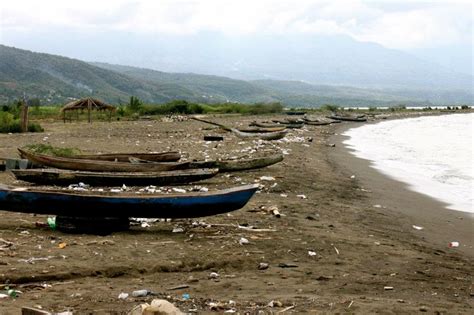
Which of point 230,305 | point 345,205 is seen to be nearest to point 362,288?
point 230,305

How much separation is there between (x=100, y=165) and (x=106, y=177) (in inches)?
62.8

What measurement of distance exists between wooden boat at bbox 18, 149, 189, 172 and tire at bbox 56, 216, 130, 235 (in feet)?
15.9

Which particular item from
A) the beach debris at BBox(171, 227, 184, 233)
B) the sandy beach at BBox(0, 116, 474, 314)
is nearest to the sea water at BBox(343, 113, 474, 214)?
the sandy beach at BBox(0, 116, 474, 314)

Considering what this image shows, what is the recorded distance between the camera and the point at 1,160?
14250 millimetres

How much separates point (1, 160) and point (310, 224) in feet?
27.7

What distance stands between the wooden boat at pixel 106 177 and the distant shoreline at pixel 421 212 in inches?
158

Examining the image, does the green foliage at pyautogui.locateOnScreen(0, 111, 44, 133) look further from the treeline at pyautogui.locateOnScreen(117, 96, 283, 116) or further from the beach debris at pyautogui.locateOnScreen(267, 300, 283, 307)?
the beach debris at pyautogui.locateOnScreen(267, 300, 283, 307)

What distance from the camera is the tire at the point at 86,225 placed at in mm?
8156

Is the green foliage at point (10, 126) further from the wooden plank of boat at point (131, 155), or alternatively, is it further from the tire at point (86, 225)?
the tire at point (86, 225)

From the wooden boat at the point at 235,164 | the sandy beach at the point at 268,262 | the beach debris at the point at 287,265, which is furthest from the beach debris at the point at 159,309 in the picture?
the wooden boat at the point at 235,164

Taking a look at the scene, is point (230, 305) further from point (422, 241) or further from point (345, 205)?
point (345, 205)

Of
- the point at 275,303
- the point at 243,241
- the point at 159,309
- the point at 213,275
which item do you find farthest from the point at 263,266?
the point at 159,309

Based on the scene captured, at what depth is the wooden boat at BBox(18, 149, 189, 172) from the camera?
42.7 ft

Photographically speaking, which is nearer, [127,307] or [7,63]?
[127,307]
